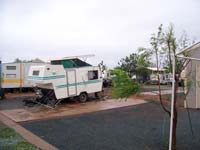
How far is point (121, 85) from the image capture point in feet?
19.3

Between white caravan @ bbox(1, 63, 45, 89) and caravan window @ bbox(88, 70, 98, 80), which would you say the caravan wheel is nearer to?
caravan window @ bbox(88, 70, 98, 80)

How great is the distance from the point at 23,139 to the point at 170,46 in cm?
495

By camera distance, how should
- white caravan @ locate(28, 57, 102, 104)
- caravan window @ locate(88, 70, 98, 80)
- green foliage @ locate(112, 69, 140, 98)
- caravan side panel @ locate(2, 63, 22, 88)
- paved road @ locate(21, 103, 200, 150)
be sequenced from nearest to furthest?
green foliage @ locate(112, 69, 140, 98) < paved road @ locate(21, 103, 200, 150) < white caravan @ locate(28, 57, 102, 104) < caravan window @ locate(88, 70, 98, 80) < caravan side panel @ locate(2, 63, 22, 88)

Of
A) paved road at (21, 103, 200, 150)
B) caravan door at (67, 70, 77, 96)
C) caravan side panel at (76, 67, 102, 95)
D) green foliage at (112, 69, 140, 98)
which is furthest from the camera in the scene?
caravan side panel at (76, 67, 102, 95)

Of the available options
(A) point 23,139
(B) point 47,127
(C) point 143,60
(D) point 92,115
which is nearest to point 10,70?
(D) point 92,115

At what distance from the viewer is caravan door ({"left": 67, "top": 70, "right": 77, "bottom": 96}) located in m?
16.3

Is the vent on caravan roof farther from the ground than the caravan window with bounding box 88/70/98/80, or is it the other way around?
the vent on caravan roof

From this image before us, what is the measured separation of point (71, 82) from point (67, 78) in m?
0.43

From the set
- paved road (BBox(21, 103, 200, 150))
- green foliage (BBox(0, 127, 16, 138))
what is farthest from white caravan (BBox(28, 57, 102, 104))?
green foliage (BBox(0, 127, 16, 138))

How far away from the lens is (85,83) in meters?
17.2

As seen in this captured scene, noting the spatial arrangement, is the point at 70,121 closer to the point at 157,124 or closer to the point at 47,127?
the point at 47,127

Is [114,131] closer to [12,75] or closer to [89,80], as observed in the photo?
[89,80]

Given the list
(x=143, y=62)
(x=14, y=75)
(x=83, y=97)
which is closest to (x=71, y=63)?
(x=83, y=97)

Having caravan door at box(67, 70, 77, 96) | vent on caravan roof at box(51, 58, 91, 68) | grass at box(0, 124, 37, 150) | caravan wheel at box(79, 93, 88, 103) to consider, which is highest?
Answer: vent on caravan roof at box(51, 58, 91, 68)
